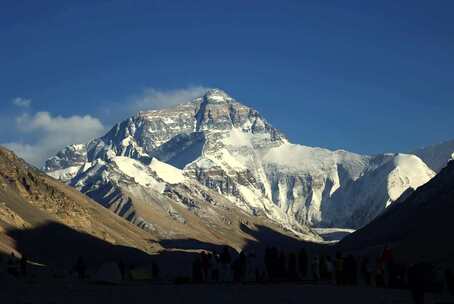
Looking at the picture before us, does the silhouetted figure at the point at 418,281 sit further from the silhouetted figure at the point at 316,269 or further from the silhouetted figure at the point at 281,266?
the silhouetted figure at the point at 281,266

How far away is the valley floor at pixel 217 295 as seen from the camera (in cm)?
4009

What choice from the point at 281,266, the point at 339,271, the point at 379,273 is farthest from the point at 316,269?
the point at 379,273

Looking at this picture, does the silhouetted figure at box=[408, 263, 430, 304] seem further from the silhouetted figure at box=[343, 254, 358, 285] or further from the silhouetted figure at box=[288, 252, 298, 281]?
the silhouetted figure at box=[288, 252, 298, 281]

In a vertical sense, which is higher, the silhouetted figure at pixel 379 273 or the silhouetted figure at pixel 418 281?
the silhouetted figure at pixel 379 273

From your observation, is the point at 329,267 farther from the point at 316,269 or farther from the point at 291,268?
the point at 291,268

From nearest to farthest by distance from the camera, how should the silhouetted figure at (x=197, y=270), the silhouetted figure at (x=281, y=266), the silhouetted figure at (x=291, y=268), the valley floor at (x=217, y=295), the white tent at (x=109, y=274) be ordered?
the valley floor at (x=217, y=295) < the silhouetted figure at (x=281, y=266) < the silhouetted figure at (x=291, y=268) < the silhouetted figure at (x=197, y=270) < the white tent at (x=109, y=274)

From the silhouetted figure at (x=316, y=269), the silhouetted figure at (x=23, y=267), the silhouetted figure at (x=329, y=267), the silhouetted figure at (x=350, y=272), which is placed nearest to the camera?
the silhouetted figure at (x=350, y=272)

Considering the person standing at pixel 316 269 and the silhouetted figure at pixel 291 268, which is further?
the silhouetted figure at pixel 291 268

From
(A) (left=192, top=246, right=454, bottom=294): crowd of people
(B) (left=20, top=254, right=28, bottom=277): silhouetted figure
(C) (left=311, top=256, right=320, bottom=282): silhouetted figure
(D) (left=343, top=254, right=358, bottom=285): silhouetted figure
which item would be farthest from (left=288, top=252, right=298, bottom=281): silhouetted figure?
(B) (left=20, top=254, right=28, bottom=277): silhouetted figure

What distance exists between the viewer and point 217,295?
4438 cm

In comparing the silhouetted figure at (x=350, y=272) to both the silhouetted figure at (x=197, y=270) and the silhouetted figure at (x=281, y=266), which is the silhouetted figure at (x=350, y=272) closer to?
the silhouetted figure at (x=281, y=266)

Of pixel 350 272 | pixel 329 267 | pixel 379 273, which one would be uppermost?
pixel 329 267

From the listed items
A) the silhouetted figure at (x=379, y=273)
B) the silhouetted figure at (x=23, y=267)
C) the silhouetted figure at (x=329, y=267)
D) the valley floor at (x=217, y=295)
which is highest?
the silhouetted figure at (x=23, y=267)

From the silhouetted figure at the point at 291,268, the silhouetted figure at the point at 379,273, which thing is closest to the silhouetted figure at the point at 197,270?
the silhouetted figure at the point at 291,268
